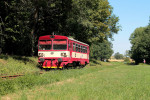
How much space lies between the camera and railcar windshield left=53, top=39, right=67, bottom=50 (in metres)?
17.4

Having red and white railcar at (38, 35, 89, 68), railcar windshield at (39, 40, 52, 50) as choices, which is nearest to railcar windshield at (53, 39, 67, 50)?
red and white railcar at (38, 35, 89, 68)

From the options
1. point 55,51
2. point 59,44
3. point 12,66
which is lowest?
point 12,66

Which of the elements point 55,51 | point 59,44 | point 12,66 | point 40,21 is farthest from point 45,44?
point 40,21

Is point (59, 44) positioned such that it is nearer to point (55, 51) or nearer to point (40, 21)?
point (55, 51)

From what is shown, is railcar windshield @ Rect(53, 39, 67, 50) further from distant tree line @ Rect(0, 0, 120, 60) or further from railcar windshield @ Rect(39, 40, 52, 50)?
distant tree line @ Rect(0, 0, 120, 60)

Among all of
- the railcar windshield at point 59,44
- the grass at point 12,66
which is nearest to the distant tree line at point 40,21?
the grass at point 12,66

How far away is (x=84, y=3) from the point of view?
27281mm

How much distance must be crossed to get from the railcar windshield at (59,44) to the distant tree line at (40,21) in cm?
337

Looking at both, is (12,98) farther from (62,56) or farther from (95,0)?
(95,0)

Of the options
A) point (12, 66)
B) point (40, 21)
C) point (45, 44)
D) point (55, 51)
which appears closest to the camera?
point (12, 66)

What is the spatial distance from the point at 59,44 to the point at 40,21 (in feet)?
38.8

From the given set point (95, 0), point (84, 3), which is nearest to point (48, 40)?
point (84, 3)

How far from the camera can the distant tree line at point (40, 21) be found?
58.7 ft

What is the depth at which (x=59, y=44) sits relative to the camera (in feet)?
57.8
